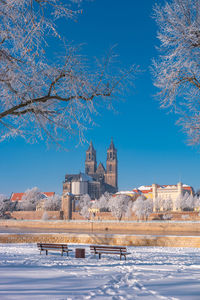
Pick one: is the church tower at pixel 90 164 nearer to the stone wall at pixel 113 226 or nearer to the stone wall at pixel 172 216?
the stone wall at pixel 172 216

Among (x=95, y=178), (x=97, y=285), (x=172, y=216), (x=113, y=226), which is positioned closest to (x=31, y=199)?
(x=113, y=226)

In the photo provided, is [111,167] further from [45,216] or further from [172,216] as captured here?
[172,216]

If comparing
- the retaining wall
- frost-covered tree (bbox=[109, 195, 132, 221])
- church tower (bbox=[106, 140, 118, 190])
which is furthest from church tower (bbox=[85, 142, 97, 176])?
the retaining wall

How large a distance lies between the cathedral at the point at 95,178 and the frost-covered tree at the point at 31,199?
1713 cm

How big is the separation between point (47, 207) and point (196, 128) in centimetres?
7370

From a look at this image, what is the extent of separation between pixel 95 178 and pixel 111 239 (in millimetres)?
109912

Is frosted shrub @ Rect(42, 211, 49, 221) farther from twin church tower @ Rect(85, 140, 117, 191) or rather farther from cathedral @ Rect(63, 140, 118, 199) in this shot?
twin church tower @ Rect(85, 140, 117, 191)

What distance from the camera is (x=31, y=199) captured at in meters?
87.9

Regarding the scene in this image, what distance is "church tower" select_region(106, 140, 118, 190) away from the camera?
13838 centimetres

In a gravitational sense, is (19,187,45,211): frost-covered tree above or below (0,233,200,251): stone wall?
above

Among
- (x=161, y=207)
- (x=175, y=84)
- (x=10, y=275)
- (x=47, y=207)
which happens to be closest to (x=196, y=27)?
(x=175, y=84)

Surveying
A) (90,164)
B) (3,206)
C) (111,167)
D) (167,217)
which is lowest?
(167,217)

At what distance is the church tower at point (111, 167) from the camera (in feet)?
454

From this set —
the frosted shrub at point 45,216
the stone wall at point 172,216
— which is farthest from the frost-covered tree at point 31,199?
the stone wall at point 172,216
